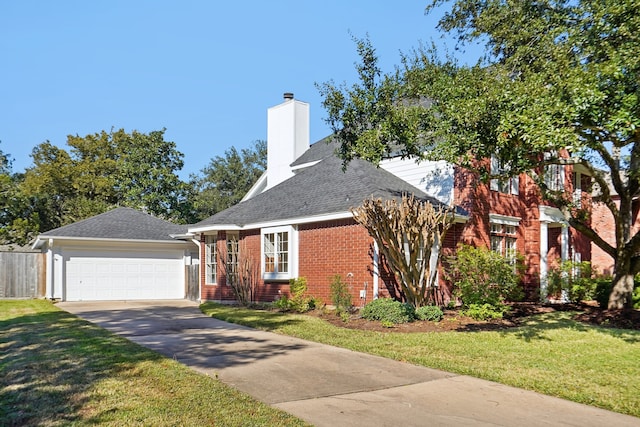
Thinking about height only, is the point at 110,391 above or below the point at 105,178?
below

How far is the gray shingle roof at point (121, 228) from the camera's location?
69.6 feet

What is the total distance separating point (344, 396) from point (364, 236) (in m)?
8.26

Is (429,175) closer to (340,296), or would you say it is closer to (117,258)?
(340,296)

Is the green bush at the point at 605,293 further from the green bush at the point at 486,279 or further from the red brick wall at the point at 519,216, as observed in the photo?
the green bush at the point at 486,279

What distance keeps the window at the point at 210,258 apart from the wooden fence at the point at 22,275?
29.0 feet

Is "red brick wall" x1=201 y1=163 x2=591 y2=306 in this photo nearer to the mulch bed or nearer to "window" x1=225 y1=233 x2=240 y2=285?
"window" x1=225 y1=233 x2=240 y2=285

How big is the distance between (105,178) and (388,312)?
31.1 metres

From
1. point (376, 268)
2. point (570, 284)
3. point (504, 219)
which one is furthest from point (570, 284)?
point (376, 268)

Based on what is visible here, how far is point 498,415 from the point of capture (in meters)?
5.57

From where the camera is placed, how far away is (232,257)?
60.7 ft

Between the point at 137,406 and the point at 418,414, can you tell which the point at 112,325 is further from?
the point at 418,414

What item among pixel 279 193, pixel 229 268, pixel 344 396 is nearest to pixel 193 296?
pixel 229 268

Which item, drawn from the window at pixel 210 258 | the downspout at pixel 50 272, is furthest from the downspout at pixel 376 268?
the downspout at pixel 50 272

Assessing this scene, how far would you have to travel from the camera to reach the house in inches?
829
